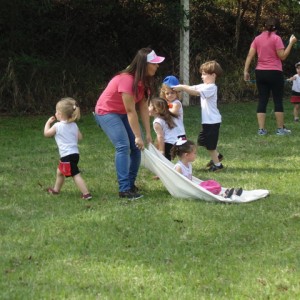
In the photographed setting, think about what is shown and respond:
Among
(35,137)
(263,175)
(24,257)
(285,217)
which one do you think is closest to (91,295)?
(24,257)

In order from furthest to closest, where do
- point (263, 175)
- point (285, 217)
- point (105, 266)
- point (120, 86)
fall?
point (263, 175) → point (120, 86) → point (285, 217) → point (105, 266)

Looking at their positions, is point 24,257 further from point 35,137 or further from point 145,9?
point 145,9

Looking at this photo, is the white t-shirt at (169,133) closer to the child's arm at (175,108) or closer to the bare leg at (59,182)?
the child's arm at (175,108)

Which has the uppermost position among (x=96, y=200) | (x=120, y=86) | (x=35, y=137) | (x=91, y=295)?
(x=120, y=86)

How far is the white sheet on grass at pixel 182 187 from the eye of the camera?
673 centimetres

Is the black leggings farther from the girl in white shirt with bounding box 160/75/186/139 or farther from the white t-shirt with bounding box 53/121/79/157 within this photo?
the white t-shirt with bounding box 53/121/79/157

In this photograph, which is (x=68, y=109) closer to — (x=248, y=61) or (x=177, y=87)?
(x=177, y=87)

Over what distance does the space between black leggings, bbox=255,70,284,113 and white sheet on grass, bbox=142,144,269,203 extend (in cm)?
447

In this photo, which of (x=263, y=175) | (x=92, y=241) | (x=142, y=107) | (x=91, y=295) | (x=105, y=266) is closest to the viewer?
(x=91, y=295)

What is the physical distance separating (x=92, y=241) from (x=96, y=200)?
1549 mm

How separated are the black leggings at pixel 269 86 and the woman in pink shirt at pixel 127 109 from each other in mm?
4482

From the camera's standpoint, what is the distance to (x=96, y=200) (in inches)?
275

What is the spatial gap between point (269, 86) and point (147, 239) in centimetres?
650

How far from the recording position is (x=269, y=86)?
1138 centimetres
